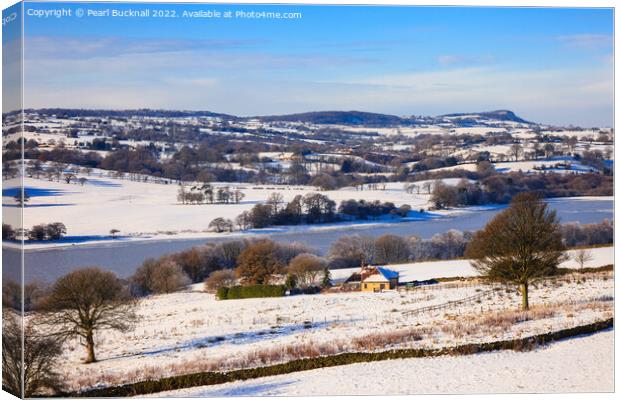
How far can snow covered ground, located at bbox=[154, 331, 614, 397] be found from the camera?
998cm

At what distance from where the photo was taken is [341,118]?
1140cm

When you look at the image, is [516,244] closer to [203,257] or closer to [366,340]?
[366,340]

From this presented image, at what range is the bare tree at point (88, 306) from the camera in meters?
10.2

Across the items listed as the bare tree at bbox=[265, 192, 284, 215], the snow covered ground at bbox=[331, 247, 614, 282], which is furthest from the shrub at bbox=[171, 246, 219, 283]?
the snow covered ground at bbox=[331, 247, 614, 282]

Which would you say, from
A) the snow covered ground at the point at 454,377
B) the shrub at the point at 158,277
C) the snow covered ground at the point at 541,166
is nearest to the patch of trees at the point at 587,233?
the snow covered ground at the point at 541,166

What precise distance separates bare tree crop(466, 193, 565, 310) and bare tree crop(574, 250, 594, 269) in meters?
0.26

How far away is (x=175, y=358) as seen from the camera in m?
10.5

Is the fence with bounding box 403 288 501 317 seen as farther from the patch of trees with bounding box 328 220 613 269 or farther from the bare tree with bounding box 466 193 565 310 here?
the patch of trees with bounding box 328 220 613 269

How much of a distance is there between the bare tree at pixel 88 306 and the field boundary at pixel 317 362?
0.81 meters

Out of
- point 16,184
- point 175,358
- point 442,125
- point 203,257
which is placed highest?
point 442,125

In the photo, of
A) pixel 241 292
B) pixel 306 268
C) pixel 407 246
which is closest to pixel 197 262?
pixel 241 292

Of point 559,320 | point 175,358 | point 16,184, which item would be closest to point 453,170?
point 559,320

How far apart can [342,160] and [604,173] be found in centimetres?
A: 350

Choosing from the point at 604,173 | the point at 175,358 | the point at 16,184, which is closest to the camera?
the point at 16,184
